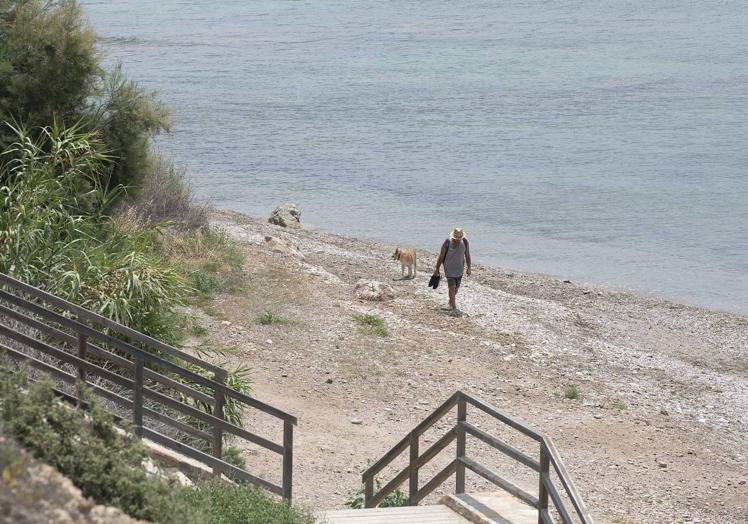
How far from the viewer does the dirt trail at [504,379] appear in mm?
13406

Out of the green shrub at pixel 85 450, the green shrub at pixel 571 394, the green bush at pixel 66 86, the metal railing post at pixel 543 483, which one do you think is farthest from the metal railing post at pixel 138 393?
the green shrub at pixel 571 394

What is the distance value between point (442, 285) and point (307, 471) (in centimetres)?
995

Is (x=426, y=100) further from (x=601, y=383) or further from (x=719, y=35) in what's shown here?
(x=601, y=383)

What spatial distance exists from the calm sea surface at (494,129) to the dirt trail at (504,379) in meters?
7.35

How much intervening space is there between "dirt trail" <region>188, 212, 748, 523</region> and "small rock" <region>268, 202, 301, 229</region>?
21.0ft

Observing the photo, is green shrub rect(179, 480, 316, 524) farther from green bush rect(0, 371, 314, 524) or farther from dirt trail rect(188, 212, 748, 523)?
dirt trail rect(188, 212, 748, 523)

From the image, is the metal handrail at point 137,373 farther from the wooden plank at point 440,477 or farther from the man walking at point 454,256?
the man walking at point 454,256

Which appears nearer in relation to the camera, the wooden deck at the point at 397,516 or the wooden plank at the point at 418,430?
the wooden deck at the point at 397,516

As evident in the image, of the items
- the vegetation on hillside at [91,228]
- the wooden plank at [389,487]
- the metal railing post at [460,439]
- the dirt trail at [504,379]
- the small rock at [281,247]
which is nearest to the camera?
the vegetation on hillside at [91,228]

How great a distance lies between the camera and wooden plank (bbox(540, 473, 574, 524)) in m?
7.24

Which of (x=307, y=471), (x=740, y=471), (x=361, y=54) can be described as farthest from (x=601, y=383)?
(x=361, y=54)

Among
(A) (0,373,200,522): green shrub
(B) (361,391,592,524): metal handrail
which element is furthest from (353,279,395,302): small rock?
(A) (0,373,200,522): green shrub

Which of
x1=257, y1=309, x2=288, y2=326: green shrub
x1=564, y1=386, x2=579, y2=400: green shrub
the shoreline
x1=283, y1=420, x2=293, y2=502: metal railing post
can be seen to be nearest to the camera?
x1=283, y1=420, x2=293, y2=502: metal railing post

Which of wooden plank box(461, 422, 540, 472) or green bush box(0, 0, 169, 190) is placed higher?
green bush box(0, 0, 169, 190)
